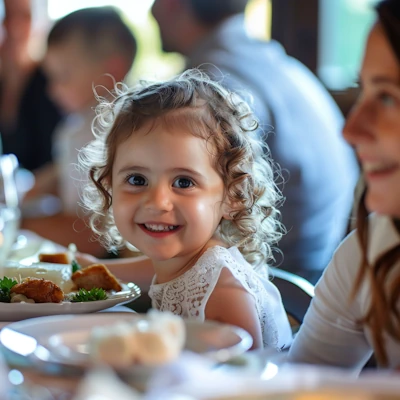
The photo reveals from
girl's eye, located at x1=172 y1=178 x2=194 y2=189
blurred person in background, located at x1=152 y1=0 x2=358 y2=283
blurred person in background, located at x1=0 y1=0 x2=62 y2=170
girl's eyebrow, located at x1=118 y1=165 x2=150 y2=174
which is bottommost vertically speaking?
blurred person in background, located at x1=0 y1=0 x2=62 y2=170

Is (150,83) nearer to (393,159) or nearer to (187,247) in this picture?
(187,247)

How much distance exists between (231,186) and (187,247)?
17 centimetres

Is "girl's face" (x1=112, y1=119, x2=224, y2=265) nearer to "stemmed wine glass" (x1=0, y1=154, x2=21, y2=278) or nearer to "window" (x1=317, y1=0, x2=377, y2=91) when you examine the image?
"stemmed wine glass" (x1=0, y1=154, x2=21, y2=278)

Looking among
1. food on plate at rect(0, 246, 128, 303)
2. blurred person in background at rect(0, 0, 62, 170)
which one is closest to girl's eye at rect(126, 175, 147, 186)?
food on plate at rect(0, 246, 128, 303)

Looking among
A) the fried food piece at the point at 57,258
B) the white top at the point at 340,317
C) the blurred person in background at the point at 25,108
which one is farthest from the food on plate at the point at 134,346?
the blurred person in background at the point at 25,108

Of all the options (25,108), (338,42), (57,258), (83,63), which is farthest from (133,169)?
(25,108)

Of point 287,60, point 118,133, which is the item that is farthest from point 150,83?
point 287,60

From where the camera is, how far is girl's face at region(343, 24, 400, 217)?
89cm

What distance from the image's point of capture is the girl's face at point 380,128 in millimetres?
885

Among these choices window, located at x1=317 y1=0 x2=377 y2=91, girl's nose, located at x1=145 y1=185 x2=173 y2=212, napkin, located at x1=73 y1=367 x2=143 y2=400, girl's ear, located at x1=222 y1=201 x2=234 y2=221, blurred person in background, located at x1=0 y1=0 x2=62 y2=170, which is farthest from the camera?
blurred person in background, located at x1=0 y1=0 x2=62 y2=170

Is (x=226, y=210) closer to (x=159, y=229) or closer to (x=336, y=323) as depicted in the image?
(x=159, y=229)

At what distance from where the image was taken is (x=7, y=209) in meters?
1.89

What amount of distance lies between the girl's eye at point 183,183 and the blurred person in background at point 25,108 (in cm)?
446

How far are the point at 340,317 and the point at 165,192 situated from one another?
47 cm
